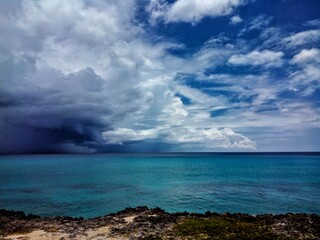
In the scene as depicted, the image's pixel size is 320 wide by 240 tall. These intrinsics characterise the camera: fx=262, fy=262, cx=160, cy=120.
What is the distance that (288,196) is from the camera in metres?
50.6

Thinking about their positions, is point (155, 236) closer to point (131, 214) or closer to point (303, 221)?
point (131, 214)

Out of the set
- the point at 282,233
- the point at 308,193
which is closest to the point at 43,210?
the point at 282,233

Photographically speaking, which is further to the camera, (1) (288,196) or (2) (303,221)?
(1) (288,196)

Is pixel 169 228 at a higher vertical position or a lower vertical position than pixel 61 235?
higher

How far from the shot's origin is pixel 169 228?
25250 millimetres

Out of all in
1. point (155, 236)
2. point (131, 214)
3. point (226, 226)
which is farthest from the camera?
point (131, 214)

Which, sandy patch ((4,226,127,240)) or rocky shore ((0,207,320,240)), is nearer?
rocky shore ((0,207,320,240))

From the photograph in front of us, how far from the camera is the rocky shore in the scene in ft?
75.9

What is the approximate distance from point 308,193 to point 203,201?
24628 millimetres

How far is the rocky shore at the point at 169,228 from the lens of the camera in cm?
2312

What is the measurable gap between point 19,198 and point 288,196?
51857mm

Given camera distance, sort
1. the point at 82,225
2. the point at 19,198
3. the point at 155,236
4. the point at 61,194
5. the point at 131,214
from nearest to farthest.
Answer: the point at 155,236 → the point at 82,225 → the point at 131,214 → the point at 19,198 → the point at 61,194

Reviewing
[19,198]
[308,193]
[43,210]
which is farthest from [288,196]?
[19,198]

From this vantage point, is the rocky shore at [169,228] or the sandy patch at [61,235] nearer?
the rocky shore at [169,228]
